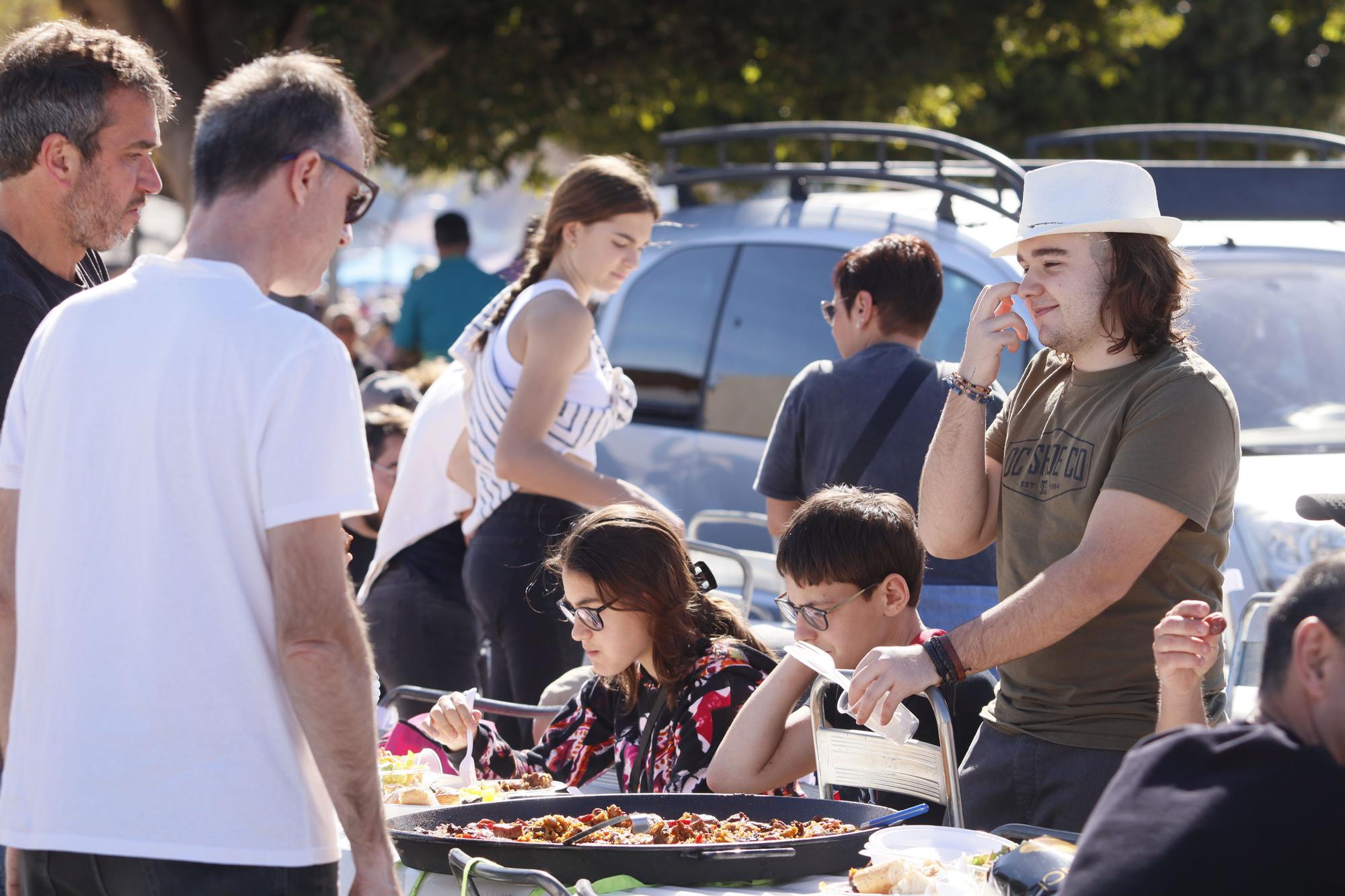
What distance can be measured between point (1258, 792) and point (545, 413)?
10.2 ft

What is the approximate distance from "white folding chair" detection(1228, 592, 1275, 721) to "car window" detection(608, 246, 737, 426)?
8.51ft

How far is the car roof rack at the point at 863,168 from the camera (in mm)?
5388

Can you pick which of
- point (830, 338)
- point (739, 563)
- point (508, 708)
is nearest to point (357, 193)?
point (508, 708)

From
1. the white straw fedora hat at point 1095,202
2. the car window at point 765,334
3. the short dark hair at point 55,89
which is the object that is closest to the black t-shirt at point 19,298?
the short dark hair at point 55,89

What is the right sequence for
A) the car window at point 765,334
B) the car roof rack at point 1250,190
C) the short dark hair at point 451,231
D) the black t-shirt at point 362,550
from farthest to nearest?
the short dark hair at point 451,231, the black t-shirt at point 362,550, the car window at point 765,334, the car roof rack at point 1250,190

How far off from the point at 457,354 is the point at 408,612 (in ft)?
3.03

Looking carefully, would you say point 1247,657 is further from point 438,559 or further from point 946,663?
point 438,559

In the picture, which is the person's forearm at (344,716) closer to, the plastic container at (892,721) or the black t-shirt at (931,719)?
the plastic container at (892,721)

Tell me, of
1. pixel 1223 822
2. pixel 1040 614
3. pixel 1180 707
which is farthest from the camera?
pixel 1040 614

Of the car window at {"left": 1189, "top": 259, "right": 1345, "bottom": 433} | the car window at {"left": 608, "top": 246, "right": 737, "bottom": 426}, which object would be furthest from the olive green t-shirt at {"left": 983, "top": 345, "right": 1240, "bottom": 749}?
the car window at {"left": 608, "top": 246, "right": 737, "bottom": 426}

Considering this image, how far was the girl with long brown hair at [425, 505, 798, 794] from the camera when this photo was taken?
141 inches

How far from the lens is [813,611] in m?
3.36

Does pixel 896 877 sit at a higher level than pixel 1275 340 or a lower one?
lower

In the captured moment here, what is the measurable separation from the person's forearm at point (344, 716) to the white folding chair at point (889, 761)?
114 cm
